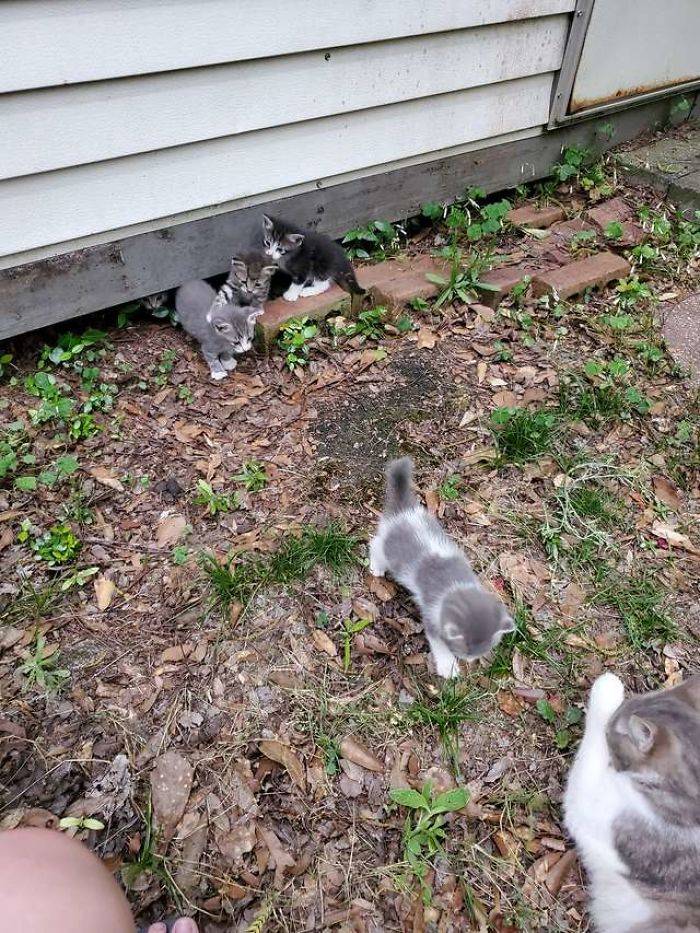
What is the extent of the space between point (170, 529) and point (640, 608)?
7.41ft

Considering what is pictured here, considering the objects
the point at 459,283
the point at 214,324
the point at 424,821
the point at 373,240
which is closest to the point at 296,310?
the point at 214,324

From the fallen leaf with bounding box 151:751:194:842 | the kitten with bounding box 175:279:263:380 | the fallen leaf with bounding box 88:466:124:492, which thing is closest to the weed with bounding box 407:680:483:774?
the fallen leaf with bounding box 151:751:194:842

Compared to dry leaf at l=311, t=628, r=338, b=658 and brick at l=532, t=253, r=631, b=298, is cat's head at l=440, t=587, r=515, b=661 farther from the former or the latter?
brick at l=532, t=253, r=631, b=298

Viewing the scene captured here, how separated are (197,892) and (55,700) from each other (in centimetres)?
92

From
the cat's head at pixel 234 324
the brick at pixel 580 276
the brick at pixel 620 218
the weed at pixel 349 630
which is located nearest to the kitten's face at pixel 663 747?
the weed at pixel 349 630

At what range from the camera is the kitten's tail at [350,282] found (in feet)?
12.8

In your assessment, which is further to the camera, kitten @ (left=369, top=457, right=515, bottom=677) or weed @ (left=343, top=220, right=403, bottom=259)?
weed @ (left=343, top=220, right=403, bottom=259)

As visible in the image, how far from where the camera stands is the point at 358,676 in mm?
2545

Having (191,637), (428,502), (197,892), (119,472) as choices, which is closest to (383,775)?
(197,892)

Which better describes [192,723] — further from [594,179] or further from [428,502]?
[594,179]

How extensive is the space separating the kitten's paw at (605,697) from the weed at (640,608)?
14.3 inches

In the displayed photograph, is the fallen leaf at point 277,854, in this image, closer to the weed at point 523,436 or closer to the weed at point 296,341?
the weed at point 523,436

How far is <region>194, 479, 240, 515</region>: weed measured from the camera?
3025 mm

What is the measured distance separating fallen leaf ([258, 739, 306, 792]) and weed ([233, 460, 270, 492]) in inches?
49.4
